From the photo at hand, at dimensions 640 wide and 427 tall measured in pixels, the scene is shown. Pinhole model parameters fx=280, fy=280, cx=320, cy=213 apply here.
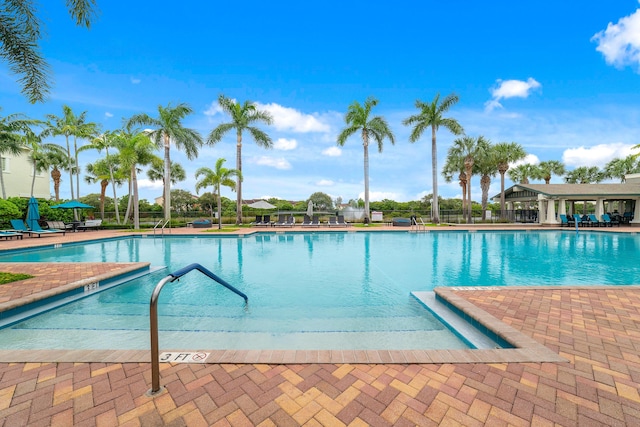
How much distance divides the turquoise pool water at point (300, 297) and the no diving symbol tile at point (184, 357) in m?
0.72

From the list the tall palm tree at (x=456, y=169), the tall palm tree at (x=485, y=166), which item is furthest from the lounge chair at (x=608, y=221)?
the tall palm tree at (x=456, y=169)

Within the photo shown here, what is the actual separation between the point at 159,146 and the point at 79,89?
819cm

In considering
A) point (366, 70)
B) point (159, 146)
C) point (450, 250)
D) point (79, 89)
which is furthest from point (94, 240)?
point (366, 70)

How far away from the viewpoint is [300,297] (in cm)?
515

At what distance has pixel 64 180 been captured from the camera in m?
31.3

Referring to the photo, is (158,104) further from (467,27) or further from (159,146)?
(467,27)

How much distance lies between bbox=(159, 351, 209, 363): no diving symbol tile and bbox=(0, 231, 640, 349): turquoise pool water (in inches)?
28.2

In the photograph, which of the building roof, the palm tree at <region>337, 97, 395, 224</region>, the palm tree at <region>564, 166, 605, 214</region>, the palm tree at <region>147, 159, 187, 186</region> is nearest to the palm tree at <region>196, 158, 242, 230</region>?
the palm tree at <region>337, 97, 395, 224</region>

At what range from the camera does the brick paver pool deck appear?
1.71 meters

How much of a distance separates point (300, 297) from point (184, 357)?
9.33 ft

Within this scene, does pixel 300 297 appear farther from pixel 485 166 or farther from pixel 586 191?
pixel 485 166

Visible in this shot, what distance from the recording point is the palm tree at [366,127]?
72.3ft

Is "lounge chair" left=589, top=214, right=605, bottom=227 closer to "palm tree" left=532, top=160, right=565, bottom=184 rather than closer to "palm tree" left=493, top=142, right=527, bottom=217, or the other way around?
"palm tree" left=493, top=142, right=527, bottom=217

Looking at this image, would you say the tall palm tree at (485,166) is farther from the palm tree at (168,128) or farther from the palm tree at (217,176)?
the palm tree at (168,128)
